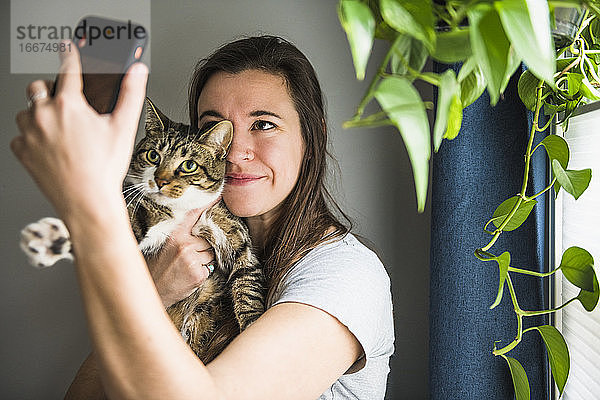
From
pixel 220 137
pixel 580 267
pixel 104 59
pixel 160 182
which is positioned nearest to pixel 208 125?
pixel 220 137

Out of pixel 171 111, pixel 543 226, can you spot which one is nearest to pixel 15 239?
pixel 171 111

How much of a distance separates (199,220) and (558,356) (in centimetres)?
68

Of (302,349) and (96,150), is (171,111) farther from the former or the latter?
(96,150)

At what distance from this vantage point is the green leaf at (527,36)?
419mm

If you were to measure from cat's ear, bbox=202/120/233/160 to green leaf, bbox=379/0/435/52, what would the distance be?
0.64 metres

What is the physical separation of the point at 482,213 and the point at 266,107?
55 cm

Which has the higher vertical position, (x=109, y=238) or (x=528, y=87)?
(x=528, y=87)

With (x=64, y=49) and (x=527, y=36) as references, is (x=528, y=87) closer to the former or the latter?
(x=527, y=36)

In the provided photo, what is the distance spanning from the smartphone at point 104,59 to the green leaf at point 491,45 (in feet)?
1.47

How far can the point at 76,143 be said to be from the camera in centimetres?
53

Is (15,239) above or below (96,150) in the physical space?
below

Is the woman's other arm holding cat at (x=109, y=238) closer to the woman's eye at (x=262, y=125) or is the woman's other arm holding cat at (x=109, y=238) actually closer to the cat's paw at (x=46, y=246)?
the cat's paw at (x=46, y=246)

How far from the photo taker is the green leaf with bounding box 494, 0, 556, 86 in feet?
1.38

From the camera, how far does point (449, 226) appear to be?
4.37ft
